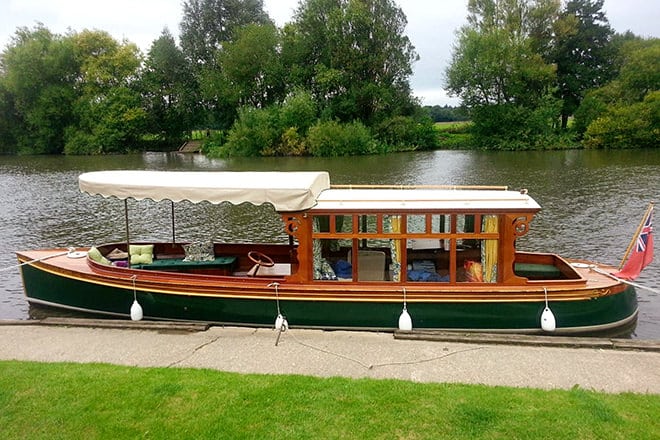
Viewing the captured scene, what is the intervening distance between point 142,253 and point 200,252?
1.38 metres

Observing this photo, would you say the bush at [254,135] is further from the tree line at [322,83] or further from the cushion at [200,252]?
the cushion at [200,252]

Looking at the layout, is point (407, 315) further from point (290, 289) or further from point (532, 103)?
point (532, 103)

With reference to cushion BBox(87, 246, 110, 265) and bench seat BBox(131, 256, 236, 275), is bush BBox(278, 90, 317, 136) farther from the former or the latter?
bench seat BBox(131, 256, 236, 275)

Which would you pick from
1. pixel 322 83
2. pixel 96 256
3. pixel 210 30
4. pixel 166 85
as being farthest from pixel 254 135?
pixel 96 256

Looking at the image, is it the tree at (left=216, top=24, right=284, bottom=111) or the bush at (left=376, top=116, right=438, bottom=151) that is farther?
the tree at (left=216, top=24, right=284, bottom=111)

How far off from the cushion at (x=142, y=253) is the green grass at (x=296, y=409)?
433 centimetres

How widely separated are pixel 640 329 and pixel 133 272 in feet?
32.8

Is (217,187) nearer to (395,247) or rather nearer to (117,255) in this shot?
(395,247)

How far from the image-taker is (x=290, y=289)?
9.03m

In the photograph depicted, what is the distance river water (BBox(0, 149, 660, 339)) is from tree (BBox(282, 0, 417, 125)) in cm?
1381

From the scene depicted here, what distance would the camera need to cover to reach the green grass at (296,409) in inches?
204

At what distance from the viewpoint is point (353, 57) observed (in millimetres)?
52375

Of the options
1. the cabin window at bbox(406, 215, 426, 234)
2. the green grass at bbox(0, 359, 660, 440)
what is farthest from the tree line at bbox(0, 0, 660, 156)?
Answer: the green grass at bbox(0, 359, 660, 440)

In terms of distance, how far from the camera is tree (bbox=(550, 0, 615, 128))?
184 feet
